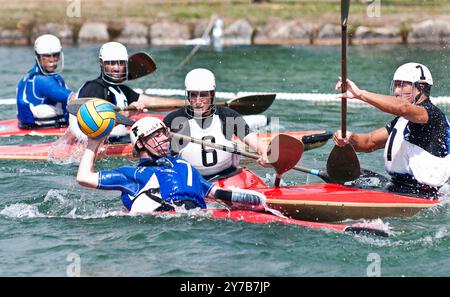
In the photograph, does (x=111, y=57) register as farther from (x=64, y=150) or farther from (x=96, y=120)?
(x=96, y=120)

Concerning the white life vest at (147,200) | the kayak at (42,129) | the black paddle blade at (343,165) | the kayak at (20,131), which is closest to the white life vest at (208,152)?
the black paddle blade at (343,165)

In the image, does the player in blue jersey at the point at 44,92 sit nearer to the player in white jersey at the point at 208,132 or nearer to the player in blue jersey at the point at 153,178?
the player in white jersey at the point at 208,132

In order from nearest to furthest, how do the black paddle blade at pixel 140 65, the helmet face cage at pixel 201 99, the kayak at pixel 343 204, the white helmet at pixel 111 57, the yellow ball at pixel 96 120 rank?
the yellow ball at pixel 96 120
the kayak at pixel 343 204
the helmet face cage at pixel 201 99
the white helmet at pixel 111 57
the black paddle blade at pixel 140 65

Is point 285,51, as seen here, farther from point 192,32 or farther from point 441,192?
point 441,192

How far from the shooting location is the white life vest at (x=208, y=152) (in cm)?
888

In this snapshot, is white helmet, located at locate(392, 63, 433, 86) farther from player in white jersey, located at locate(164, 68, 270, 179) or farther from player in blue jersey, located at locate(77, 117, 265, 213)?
player in blue jersey, located at locate(77, 117, 265, 213)

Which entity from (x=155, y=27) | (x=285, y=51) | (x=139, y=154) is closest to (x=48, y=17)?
(x=155, y=27)

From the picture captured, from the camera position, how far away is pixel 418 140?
8.35 m

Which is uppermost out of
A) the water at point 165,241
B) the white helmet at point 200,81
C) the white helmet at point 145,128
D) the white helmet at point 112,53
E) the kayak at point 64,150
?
the white helmet at point 112,53

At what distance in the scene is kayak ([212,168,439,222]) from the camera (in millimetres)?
8117

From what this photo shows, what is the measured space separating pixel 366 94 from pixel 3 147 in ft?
18.5

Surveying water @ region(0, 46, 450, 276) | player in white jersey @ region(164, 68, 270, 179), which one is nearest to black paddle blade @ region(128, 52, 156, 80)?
water @ region(0, 46, 450, 276)

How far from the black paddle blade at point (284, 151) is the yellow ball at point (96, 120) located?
1.54 m

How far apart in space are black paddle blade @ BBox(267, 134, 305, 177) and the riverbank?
13.3 m
